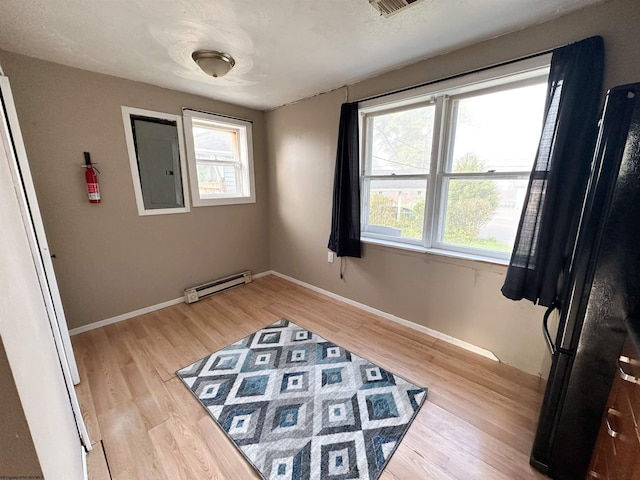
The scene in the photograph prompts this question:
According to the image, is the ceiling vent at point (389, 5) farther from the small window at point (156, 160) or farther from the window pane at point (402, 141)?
the small window at point (156, 160)

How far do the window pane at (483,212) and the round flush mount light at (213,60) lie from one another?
2.02 metres

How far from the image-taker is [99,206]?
232 centimetres

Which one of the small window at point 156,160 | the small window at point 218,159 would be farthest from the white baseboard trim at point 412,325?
the small window at point 156,160

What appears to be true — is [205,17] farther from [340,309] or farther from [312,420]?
[340,309]

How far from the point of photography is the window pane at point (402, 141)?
2.17 m

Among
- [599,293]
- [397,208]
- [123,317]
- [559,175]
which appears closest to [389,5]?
[559,175]

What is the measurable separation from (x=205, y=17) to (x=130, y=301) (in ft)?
8.61

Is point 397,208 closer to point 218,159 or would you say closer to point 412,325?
point 412,325

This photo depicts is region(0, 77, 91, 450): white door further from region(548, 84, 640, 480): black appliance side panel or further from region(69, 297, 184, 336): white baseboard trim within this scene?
region(548, 84, 640, 480): black appliance side panel

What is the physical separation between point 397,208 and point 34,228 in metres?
2.70

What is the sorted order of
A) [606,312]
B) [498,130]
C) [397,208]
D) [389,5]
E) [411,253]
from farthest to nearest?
1. [397,208]
2. [411,253]
3. [498,130]
4. [389,5]
5. [606,312]

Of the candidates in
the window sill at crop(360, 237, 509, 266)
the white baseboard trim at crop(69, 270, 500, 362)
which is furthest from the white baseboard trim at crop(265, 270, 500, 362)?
the window sill at crop(360, 237, 509, 266)

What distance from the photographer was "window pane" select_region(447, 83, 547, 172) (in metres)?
1.69

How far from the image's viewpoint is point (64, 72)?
80.4 inches
